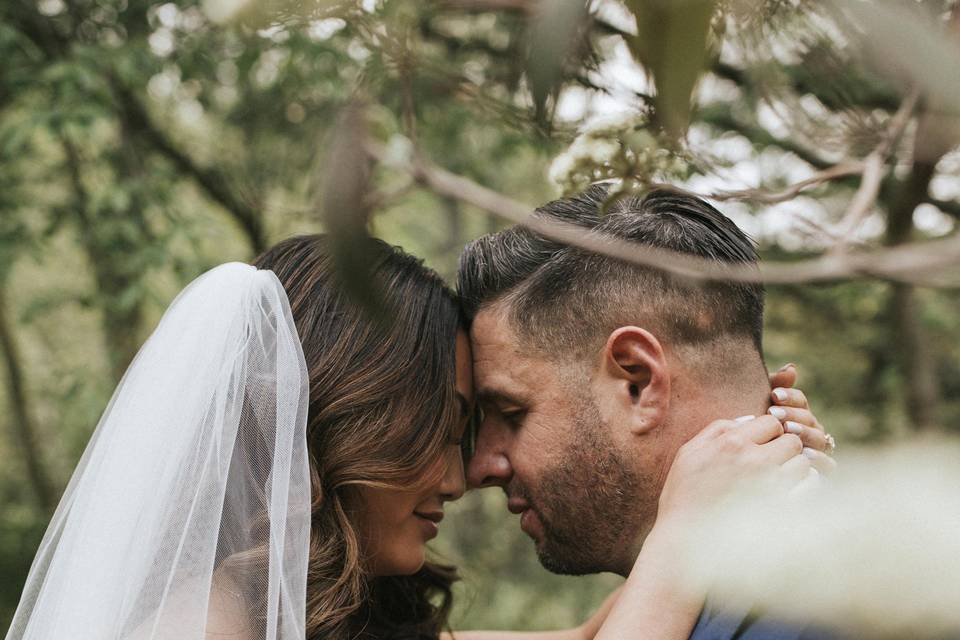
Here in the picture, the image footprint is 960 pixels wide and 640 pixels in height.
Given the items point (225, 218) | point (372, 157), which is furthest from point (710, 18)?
point (225, 218)

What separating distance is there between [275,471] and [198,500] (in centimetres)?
17

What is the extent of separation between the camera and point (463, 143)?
208 inches

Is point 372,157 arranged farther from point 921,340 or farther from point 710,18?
point 921,340

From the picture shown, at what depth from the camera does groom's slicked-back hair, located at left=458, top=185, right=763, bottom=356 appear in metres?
2.13

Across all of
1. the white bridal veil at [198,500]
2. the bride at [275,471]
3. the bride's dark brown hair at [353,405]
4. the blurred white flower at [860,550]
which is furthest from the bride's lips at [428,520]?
the blurred white flower at [860,550]

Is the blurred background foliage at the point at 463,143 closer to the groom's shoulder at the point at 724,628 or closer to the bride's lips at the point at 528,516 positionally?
the groom's shoulder at the point at 724,628

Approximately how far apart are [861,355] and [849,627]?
4.91 meters

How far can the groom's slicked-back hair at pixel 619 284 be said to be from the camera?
2135 millimetres

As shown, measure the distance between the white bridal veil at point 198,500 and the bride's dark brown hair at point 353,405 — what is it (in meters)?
0.12

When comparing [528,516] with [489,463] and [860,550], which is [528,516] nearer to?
[489,463]

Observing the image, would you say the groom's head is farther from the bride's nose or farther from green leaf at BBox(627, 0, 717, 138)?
green leaf at BBox(627, 0, 717, 138)

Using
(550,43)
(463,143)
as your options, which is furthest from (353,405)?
(463,143)

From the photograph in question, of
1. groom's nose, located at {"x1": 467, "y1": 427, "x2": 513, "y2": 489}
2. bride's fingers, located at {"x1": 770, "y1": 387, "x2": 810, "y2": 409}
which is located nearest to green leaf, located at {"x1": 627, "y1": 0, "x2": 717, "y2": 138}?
bride's fingers, located at {"x1": 770, "y1": 387, "x2": 810, "y2": 409}

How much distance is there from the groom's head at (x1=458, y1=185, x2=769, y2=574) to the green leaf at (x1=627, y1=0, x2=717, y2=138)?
4.38 feet
